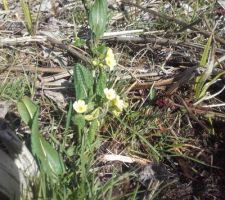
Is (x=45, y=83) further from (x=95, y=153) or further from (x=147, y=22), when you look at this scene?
(x=147, y=22)

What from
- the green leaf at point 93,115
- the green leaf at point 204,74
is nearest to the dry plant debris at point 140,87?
the green leaf at point 204,74

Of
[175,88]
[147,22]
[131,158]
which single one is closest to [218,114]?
[175,88]

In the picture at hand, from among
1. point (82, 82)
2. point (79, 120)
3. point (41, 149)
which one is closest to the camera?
point (41, 149)

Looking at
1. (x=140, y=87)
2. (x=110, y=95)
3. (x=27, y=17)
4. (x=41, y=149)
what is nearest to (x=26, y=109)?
(x=41, y=149)

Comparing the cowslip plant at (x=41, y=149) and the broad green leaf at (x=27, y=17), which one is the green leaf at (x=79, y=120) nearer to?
the cowslip plant at (x=41, y=149)

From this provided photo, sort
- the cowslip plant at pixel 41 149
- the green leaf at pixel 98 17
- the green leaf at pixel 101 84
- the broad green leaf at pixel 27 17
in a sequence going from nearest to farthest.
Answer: the cowslip plant at pixel 41 149
the green leaf at pixel 101 84
the green leaf at pixel 98 17
the broad green leaf at pixel 27 17

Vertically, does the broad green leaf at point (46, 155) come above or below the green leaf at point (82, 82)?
below

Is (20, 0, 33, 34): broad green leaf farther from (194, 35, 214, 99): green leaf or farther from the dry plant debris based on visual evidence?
Answer: (194, 35, 214, 99): green leaf

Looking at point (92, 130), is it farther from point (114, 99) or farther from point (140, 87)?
point (140, 87)
